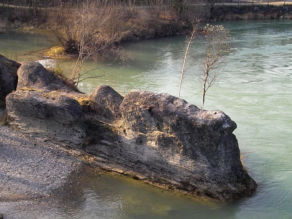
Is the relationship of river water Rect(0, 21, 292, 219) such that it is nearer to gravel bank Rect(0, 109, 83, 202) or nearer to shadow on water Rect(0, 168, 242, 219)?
shadow on water Rect(0, 168, 242, 219)

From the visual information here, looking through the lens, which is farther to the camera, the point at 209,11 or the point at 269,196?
the point at 209,11

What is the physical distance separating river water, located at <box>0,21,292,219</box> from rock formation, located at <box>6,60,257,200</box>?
58 cm

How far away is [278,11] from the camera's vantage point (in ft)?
200

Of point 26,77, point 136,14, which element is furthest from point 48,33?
point 26,77

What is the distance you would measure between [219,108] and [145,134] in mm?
9624

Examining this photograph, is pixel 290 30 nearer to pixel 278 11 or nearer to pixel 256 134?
pixel 278 11

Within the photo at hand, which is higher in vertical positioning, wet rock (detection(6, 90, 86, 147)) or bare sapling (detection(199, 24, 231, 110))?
bare sapling (detection(199, 24, 231, 110))

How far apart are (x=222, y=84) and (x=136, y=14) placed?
1033 inches

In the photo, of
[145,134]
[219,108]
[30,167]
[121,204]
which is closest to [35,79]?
[30,167]

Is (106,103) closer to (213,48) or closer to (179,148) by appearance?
(179,148)

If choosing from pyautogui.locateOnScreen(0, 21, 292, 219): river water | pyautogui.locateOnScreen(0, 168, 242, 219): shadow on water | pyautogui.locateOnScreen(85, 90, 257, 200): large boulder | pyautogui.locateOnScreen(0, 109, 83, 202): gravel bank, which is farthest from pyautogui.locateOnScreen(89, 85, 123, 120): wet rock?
pyautogui.locateOnScreen(0, 168, 242, 219): shadow on water

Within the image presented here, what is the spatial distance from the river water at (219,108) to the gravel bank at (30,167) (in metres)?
0.69

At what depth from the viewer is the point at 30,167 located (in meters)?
12.0

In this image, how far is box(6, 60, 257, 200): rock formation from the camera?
10.9m
